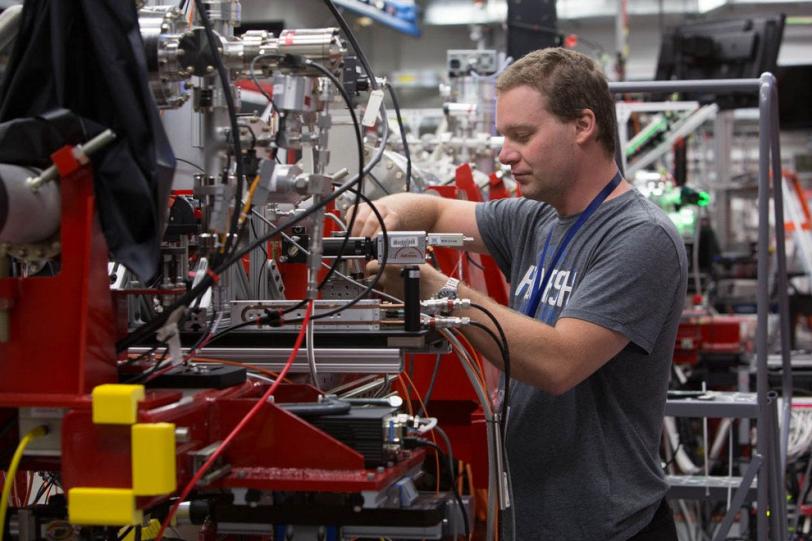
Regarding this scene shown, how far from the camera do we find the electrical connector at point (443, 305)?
78.4 inches

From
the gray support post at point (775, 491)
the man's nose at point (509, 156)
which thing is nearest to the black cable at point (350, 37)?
the man's nose at point (509, 156)

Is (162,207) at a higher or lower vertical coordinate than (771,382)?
higher

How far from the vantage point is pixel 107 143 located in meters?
1.51

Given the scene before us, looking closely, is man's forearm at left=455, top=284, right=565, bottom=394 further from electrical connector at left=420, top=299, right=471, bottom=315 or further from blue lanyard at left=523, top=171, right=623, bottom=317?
blue lanyard at left=523, top=171, right=623, bottom=317

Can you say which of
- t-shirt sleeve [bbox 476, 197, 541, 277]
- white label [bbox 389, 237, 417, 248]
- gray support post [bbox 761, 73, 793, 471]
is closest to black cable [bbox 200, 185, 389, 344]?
white label [bbox 389, 237, 417, 248]

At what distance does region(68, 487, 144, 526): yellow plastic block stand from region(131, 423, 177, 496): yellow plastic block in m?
0.02

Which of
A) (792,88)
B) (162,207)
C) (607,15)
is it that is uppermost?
(607,15)

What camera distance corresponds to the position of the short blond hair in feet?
7.80

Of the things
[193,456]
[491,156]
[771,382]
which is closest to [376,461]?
[193,456]

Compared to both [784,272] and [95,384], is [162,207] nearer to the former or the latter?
[95,384]

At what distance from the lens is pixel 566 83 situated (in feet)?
7.80

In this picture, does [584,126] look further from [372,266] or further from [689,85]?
[689,85]

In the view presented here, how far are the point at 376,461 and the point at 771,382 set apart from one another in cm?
Result: 378

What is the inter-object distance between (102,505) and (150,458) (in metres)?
0.10
